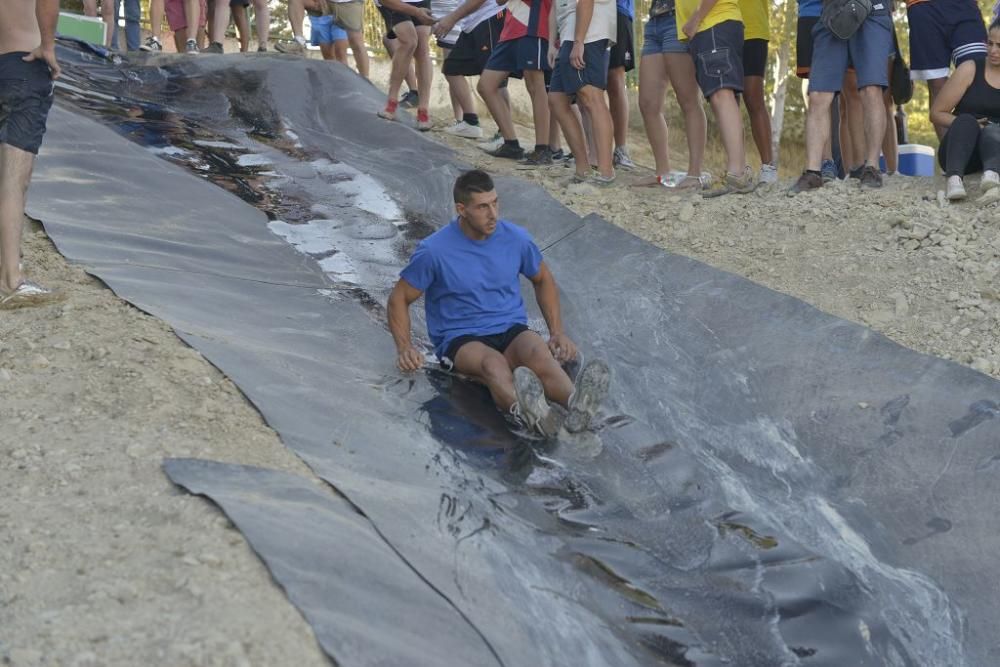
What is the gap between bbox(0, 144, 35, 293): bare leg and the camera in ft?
15.9

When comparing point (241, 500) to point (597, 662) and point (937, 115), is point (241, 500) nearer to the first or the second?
point (597, 662)

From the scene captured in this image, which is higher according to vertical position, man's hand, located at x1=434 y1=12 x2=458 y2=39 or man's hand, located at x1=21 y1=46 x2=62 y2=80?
man's hand, located at x1=434 y1=12 x2=458 y2=39

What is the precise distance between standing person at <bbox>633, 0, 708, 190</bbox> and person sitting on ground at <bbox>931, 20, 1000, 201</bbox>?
148 cm

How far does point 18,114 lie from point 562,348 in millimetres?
2674

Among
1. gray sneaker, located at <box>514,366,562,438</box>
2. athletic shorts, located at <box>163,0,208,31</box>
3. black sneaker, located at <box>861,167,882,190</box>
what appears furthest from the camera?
athletic shorts, located at <box>163,0,208,31</box>

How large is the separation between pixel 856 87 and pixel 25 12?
16.0 ft

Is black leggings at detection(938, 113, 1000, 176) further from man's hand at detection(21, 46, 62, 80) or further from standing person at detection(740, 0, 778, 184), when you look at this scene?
man's hand at detection(21, 46, 62, 80)

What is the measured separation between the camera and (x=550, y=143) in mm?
8883

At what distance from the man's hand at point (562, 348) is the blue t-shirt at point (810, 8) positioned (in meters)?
3.14

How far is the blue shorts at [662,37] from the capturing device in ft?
24.4

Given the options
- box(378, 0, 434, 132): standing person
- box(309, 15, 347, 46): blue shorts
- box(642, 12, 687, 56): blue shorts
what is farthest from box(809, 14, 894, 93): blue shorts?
box(309, 15, 347, 46): blue shorts

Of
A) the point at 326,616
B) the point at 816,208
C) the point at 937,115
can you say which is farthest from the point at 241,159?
the point at 326,616

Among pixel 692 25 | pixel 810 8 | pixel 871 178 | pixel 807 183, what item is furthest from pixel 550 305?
pixel 810 8

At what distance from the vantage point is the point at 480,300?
5371mm
